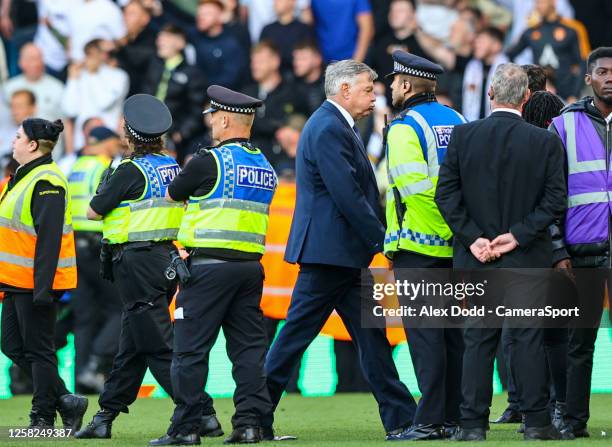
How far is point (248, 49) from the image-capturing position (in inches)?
663

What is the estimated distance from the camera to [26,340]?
9.02 meters

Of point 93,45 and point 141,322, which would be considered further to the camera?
point 93,45

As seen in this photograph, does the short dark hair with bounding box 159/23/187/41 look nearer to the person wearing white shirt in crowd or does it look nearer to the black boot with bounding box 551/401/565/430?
the person wearing white shirt in crowd

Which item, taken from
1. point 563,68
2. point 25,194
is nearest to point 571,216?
point 25,194

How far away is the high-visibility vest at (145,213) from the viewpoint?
8852 millimetres

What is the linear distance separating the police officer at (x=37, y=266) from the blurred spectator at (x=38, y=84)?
24.5 feet

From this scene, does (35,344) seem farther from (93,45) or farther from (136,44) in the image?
(136,44)

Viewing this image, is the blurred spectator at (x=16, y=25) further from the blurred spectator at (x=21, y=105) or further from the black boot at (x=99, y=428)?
the black boot at (x=99, y=428)

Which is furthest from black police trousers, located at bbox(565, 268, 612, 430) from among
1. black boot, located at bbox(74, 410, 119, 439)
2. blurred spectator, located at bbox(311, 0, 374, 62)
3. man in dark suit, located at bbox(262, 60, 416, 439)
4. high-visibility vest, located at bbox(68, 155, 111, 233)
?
blurred spectator, located at bbox(311, 0, 374, 62)

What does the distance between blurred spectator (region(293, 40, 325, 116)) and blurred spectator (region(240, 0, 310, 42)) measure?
662mm

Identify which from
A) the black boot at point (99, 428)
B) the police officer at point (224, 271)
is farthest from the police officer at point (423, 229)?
the black boot at point (99, 428)

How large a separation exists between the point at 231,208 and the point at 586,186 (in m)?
2.22

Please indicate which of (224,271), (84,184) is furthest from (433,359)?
(84,184)

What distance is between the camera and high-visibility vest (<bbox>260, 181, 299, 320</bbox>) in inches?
493
